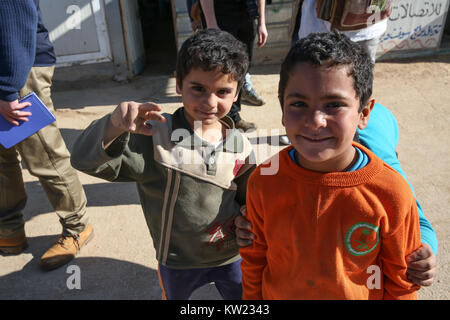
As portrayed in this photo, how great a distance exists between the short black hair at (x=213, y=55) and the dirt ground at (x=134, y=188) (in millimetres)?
1407

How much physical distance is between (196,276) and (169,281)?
0.12 m

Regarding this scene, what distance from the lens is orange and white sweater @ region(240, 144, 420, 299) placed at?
1.18 m

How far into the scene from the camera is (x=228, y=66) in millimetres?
1530

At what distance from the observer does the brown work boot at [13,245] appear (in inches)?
106

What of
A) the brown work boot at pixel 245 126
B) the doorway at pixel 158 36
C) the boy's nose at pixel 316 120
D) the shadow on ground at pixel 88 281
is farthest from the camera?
the doorway at pixel 158 36

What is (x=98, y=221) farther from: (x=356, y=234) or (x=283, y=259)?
(x=356, y=234)

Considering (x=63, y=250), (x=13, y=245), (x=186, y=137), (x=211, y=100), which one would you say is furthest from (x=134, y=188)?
(x=211, y=100)

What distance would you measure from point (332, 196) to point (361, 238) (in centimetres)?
16

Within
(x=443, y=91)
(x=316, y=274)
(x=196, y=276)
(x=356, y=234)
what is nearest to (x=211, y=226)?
(x=196, y=276)

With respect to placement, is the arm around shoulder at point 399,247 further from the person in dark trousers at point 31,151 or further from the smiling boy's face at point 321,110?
the person in dark trousers at point 31,151

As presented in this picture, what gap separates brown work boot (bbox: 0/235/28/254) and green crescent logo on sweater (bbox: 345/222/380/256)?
2.34 meters

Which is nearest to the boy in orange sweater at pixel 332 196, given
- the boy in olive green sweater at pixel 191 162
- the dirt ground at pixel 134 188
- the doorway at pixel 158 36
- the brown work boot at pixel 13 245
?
the boy in olive green sweater at pixel 191 162

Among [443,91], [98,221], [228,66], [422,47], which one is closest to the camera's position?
[228,66]
